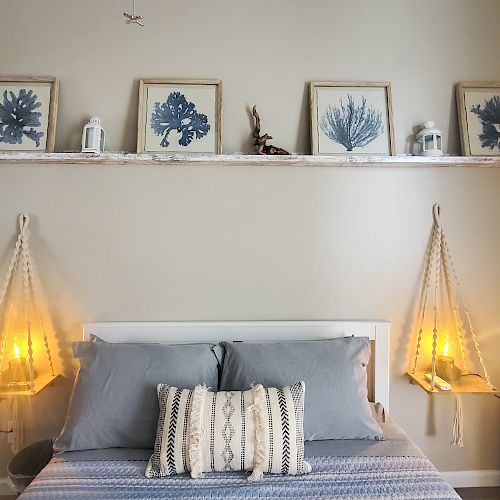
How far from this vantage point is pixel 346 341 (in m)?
1.90

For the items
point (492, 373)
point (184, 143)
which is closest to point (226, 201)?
point (184, 143)

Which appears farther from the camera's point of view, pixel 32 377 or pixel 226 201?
pixel 226 201

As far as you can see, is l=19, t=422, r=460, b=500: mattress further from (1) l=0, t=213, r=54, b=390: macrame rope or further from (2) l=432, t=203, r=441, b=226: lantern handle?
(2) l=432, t=203, r=441, b=226: lantern handle

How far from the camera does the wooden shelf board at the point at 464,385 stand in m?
1.93

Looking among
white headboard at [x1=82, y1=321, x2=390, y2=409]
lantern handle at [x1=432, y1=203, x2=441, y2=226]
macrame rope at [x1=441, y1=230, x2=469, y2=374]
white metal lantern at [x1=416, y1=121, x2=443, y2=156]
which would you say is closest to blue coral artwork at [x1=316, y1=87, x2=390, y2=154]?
white metal lantern at [x1=416, y1=121, x2=443, y2=156]

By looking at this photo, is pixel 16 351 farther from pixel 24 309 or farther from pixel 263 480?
pixel 263 480

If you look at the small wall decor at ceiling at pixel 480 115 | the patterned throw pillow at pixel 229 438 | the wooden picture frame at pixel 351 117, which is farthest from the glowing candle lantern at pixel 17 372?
the small wall decor at ceiling at pixel 480 115

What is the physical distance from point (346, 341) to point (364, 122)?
1.13 meters

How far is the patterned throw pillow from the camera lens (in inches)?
56.6

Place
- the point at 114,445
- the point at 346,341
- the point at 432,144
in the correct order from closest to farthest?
1. the point at 114,445
2. the point at 346,341
3. the point at 432,144

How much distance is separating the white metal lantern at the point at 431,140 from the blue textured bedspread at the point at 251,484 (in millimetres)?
1433

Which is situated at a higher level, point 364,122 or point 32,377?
point 364,122

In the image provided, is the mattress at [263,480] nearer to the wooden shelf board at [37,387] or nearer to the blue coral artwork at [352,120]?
the wooden shelf board at [37,387]

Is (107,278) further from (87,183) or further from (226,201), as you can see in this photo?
(226,201)
